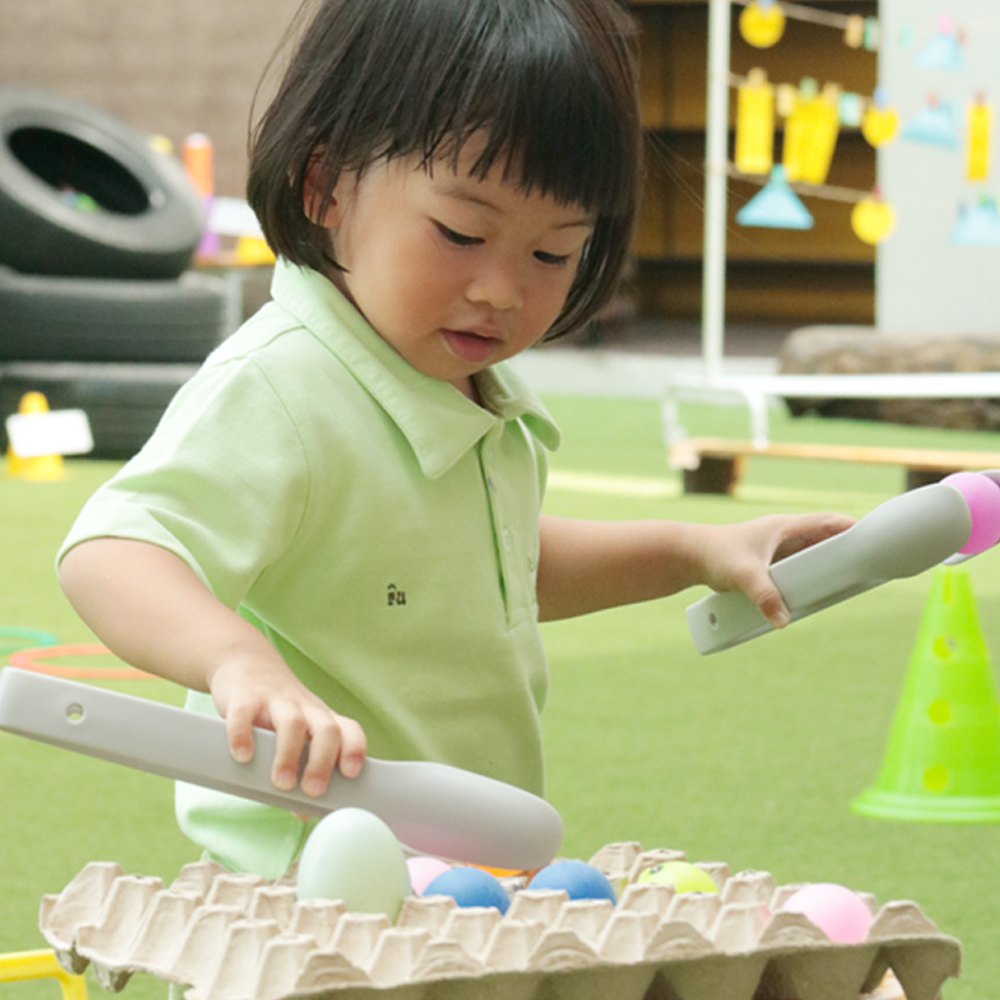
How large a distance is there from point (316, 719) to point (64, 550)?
20cm

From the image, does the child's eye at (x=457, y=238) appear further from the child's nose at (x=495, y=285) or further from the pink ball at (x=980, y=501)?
the pink ball at (x=980, y=501)

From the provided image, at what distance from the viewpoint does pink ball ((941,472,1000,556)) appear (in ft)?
2.93

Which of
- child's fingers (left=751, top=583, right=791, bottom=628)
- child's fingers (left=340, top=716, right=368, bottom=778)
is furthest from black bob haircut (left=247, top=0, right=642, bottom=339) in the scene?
child's fingers (left=340, top=716, right=368, bottom=778)

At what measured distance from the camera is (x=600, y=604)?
1.25 m

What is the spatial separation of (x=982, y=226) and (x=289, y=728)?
550 cm

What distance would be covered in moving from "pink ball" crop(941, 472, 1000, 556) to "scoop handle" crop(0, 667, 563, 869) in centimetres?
30

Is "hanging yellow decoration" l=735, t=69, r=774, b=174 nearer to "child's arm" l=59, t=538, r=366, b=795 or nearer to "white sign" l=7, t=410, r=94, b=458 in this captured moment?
"white sign" l=7, t=410, r=94, b=458

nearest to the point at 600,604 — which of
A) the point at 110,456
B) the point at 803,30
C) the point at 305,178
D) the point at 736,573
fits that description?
the point at 736,573

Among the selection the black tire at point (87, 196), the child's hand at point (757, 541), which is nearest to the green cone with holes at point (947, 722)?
the child's hand at point (757, 541)

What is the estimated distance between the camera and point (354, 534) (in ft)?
3.26

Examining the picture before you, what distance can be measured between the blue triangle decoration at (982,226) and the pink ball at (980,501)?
16.6ft

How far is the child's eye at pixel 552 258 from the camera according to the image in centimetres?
98

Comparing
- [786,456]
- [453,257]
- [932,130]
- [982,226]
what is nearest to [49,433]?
[786,456]

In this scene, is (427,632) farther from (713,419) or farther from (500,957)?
(713,419)
